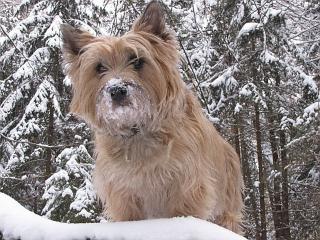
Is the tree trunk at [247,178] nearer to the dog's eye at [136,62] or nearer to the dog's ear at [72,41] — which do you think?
the dog's ear at [72,41]

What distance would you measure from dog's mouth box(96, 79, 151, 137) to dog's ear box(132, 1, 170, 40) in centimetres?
70

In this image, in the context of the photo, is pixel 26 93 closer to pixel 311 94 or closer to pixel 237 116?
pixel 237 116

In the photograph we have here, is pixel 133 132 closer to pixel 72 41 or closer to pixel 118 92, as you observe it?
pixel 118 92

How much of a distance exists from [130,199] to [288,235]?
12.3 meters

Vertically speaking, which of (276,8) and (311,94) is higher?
(276,8)

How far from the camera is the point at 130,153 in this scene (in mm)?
4344

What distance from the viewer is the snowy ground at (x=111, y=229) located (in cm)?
276

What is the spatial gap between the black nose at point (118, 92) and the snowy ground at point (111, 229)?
1.24m


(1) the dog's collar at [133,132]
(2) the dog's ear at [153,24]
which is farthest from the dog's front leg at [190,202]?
(2) the dog's ear at [153,24]

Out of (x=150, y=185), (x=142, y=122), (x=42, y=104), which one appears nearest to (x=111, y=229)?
(x=150, y=185)

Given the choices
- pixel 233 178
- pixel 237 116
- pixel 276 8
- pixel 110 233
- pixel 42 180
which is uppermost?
pixel 276 8

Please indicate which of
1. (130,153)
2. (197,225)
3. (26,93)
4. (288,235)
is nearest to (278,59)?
(288,235)

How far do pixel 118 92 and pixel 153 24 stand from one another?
903mm

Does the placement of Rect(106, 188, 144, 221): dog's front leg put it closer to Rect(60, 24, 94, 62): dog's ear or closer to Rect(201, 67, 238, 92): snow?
Rect(60, 24, 94, 62): dog's ear
